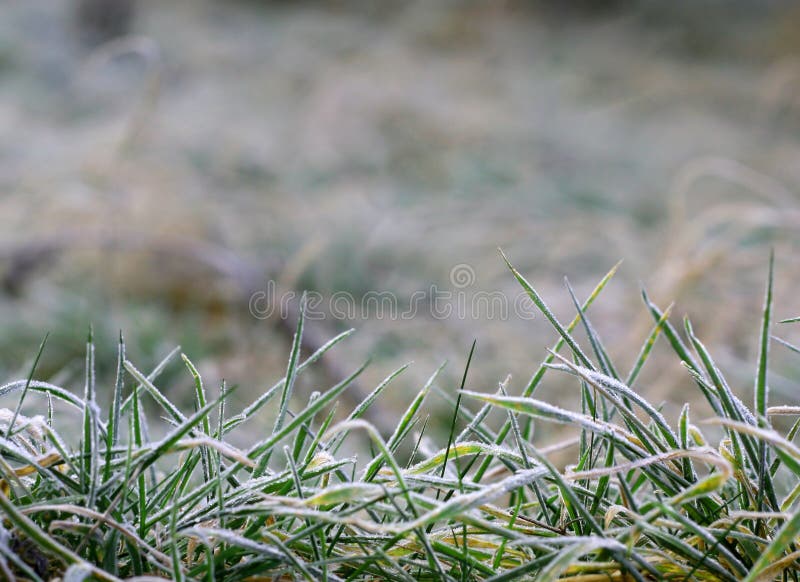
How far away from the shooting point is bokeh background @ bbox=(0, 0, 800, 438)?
876mm

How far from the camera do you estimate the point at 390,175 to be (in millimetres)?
1728

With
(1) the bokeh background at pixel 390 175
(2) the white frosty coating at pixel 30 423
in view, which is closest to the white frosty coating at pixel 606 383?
(2) the white frosty coating at pixel 30 423

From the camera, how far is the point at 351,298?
1.10m

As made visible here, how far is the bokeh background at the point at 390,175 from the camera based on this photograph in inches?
34.5

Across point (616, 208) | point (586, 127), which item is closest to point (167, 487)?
point (616, 208)

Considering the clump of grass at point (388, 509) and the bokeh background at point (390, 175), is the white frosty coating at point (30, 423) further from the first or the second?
the bokeh background at point (390, 175)

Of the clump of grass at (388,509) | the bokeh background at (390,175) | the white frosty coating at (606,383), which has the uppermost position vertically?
the white frosty coating at (606,383)

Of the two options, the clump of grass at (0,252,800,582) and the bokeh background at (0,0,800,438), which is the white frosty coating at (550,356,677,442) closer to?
the clump of grass at (0,252,800,582)

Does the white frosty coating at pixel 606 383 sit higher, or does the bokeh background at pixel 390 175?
the white frosty coating at pixel 606 383

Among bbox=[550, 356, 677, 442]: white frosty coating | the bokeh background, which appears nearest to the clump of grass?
bbox=[550, 356, 677, 442]: white frosty coating

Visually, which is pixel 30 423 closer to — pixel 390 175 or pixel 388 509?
pixel 388 509

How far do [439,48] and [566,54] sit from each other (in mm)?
452

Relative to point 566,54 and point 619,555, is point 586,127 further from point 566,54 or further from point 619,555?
point 619,555

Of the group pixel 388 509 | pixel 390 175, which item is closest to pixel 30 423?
pixel 388 509
